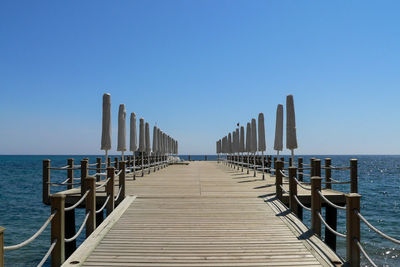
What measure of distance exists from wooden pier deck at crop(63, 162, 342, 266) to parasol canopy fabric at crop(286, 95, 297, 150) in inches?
182

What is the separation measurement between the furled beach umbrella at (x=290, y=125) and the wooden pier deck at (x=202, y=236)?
4599mm

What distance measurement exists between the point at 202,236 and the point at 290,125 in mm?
8171

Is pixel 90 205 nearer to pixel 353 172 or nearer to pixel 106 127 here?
pixel 106 127

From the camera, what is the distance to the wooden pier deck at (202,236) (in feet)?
17.9

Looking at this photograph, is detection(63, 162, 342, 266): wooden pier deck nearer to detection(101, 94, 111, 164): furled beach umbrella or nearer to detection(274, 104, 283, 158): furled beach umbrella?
detection(101, 94, 111, 164): furled beach umbrella

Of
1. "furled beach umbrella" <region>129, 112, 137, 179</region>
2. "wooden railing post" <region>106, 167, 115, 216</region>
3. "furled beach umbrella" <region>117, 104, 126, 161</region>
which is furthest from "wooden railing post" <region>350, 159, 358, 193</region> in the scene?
"furled beach umbrella" <region>129, 112, 137, 179</region>

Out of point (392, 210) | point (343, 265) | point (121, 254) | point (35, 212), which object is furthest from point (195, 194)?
point (392, 210)

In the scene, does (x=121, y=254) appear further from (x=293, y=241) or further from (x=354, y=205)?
(x=354, y=205)

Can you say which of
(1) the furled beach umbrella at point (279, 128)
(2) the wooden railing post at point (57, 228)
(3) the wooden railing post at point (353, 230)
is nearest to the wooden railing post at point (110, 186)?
(2) the wooden railing post at point (57, 228)

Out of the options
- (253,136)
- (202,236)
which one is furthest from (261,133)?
(202,236)

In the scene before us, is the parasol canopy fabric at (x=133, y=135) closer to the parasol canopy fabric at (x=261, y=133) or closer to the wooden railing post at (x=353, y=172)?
the parasol canopy fabric at (x=261, y=133)

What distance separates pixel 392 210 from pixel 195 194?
20.0m

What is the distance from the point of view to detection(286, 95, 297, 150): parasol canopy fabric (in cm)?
1369

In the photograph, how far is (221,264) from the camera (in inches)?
208
